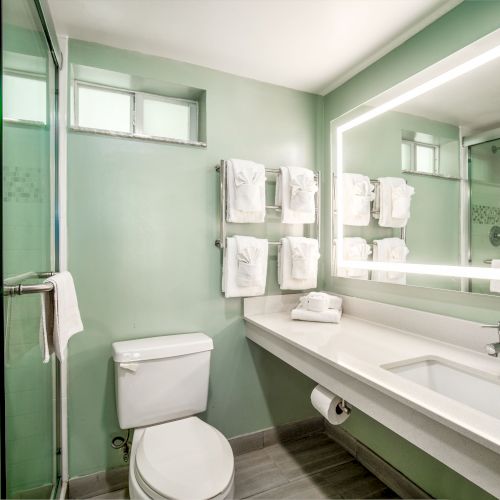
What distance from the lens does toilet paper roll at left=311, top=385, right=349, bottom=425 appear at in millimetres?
1226

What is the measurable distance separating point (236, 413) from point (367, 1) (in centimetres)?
211

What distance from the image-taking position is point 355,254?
1902mm

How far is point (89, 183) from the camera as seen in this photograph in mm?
1570

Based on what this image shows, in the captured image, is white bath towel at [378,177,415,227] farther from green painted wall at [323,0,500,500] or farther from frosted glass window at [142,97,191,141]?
frosted glass window at [142,97,191,141]

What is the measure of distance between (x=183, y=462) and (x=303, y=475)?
85 cm

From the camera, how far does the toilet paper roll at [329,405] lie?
4.02 ft

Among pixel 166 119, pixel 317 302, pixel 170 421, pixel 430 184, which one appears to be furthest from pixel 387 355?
→ pixel 166 119

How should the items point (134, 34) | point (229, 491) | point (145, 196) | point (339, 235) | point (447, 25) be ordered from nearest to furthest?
point (229, 491) < point (447, 25) < point (134, 34) < point (145, 196) < point (339, 235)

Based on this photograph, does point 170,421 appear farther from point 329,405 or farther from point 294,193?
point 294,193

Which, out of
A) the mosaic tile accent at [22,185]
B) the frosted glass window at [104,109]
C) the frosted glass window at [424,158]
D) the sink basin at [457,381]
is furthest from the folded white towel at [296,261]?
the mosaic tile accent at [22,185]

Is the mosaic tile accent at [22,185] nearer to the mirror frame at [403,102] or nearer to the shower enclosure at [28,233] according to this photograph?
the shower enclosure at [28,233]

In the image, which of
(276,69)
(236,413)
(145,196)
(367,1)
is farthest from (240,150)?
(236,413)

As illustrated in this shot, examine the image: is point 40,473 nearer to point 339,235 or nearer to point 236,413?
point 236,413

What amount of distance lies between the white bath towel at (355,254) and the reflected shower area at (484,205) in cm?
57
